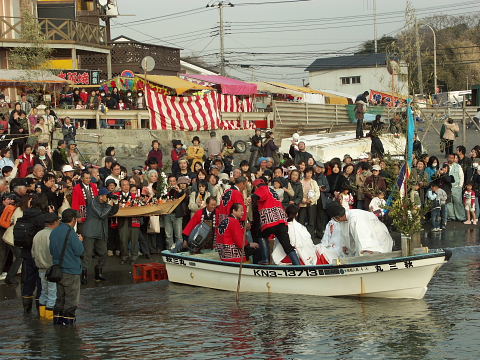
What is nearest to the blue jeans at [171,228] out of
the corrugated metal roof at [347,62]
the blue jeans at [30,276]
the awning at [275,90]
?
the blue jeans at [30,276]

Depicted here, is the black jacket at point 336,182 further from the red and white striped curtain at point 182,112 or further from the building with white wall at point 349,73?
the building with white wall at point 349,73

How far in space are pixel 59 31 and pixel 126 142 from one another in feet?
44.0

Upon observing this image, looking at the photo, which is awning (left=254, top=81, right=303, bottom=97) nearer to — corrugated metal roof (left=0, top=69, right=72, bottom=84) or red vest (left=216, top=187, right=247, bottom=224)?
corrugated metal roof (left=0, top=69, right=72, bottom=84)

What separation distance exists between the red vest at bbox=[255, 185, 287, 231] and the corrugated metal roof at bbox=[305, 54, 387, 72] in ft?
187

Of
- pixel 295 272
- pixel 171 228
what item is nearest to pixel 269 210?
pixel 295 272

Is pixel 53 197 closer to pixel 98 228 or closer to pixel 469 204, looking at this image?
pixel 98 228

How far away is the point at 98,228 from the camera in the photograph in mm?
16891

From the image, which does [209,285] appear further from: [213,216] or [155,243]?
[155,243]

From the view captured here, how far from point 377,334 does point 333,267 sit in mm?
2341

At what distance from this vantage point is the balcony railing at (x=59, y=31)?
38500 mm

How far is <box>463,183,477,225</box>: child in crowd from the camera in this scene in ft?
77.4

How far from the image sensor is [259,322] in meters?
13.5

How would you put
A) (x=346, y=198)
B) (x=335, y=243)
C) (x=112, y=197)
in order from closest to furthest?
1. (x=335, y=243)
2. (x=112, y=197)
3. (x=346, y=198)

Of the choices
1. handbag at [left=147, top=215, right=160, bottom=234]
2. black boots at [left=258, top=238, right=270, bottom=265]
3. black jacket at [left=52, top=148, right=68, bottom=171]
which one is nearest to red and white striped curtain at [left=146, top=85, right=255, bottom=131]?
black jacket at [left=52, top=148, right=68, bottom=171]
